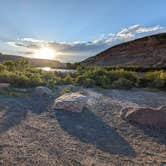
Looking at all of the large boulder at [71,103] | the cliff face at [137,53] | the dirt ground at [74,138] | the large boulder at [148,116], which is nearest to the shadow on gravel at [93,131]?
the dirt ground at [74,138]

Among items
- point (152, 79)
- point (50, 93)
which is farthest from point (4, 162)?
point (152, 79)

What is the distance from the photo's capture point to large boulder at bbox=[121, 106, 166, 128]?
474 cm

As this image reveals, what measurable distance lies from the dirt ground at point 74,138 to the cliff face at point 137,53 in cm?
2079

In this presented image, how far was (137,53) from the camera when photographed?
30.3m

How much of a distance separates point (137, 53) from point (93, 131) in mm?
27246

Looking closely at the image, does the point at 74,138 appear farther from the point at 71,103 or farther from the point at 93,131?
the point at 71,103

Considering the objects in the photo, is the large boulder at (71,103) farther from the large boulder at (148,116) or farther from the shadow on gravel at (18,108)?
the large boulder at (148,116)

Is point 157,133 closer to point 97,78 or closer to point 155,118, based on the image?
point 155,118

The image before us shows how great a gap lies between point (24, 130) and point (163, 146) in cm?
247

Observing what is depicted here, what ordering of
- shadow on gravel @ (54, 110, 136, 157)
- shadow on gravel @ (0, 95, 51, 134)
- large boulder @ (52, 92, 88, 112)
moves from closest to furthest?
shadow on gravel @ (54, 110, 136, 157) → shadow on gravel @ (0, 95, 51, 134) → large boulder @ (52, 92, 88, 112)

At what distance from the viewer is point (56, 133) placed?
4.20 metres

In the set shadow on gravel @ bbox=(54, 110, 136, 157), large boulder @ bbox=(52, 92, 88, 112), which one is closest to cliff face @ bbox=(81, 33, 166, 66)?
large boulder @ bbox=(52, 92, 88, 112)

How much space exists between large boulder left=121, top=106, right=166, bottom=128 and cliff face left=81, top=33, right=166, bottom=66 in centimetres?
2044

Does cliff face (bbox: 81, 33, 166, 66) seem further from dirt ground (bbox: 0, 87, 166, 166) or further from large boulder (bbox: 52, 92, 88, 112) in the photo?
dirt ground (bbox: 0, 87, 166, 166)
